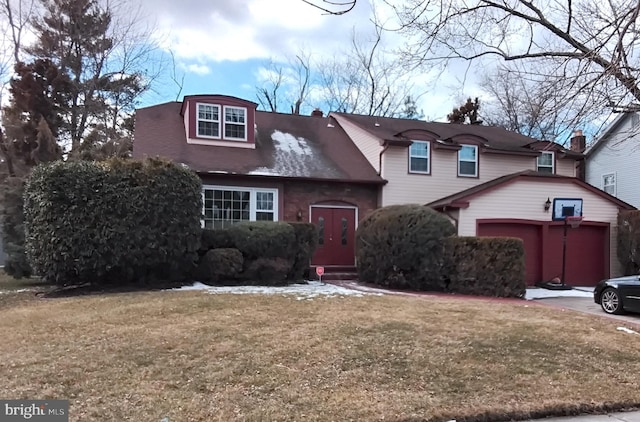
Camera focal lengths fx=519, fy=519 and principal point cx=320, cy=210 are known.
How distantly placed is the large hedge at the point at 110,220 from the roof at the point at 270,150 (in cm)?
347

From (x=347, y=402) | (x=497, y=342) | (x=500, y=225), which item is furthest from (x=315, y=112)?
(x=347, y=402)

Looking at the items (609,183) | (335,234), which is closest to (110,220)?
(335,234)

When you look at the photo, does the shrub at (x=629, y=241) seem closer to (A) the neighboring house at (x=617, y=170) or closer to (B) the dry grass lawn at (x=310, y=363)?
(A) the neighboring house at (x=617, y=170)

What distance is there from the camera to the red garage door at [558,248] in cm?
1702

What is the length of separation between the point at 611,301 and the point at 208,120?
1325 cm

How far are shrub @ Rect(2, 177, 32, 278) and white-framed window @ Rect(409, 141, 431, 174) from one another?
12514 millimetres

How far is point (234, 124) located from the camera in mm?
18250

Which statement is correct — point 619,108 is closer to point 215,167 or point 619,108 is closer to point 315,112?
point 215,167

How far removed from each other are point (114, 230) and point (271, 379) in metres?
8.13

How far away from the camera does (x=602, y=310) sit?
38.8 feet

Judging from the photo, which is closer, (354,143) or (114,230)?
(114,230)

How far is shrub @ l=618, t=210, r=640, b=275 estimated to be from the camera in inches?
664

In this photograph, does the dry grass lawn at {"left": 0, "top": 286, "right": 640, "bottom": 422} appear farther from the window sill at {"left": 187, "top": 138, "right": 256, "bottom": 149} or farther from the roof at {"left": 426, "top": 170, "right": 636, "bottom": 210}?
the window sill at {"left": 187, "top": 138, "right": 256, "bottom": 149}

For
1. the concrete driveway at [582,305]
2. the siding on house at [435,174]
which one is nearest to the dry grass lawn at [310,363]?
the concrete driveway at [582,305]
